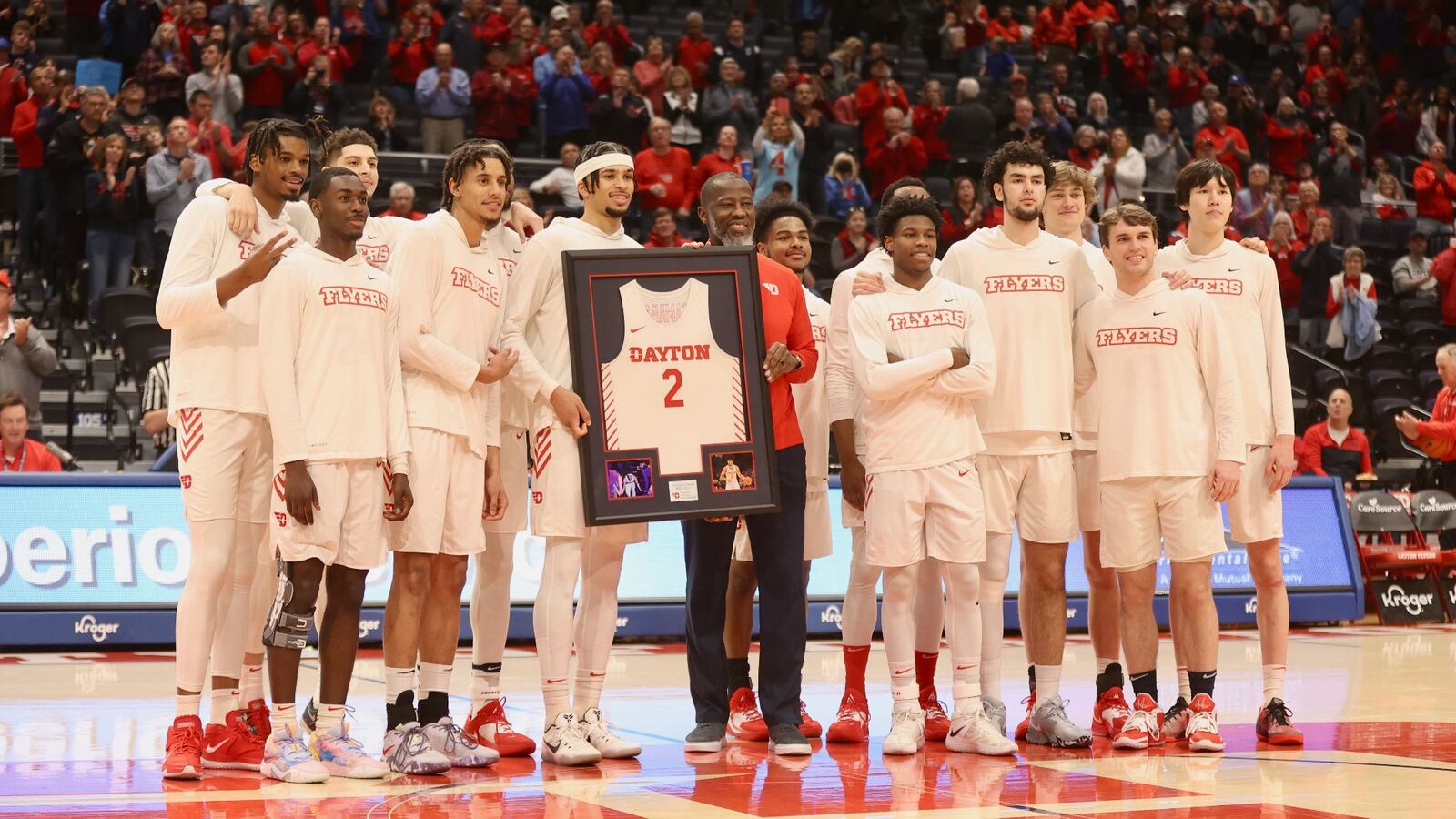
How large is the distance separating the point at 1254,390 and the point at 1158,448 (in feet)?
2.21

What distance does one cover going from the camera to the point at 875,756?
645 cm

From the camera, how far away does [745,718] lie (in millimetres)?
7098

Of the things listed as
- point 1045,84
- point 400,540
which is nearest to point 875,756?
point 400,540

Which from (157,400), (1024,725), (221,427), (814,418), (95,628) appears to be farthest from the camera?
(157,400)

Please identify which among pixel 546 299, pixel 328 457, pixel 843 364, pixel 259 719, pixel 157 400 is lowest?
pixel 259 719

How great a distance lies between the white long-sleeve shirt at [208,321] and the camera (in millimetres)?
5898

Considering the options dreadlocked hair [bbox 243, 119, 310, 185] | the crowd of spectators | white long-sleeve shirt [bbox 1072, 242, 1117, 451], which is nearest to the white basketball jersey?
dreadlocked hair [bbox 243, 119, 310, 185]

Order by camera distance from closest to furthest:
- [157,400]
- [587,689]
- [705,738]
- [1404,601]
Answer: [587,689], [705,738], [157,400], [1404,601]

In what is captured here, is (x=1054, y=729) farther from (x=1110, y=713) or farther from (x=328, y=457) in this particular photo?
(x=328, y=457)

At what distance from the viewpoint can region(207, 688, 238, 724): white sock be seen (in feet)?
20.3

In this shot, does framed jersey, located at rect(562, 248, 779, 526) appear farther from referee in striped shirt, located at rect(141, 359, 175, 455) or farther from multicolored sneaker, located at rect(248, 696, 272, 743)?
referee in striped shirt, located at rect(141, 359, 175, 455)

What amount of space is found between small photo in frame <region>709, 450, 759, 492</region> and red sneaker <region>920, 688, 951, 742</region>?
1372 mm

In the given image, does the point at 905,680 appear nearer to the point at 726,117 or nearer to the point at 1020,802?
the point at 1020,802

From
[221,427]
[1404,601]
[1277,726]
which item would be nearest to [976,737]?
[1277,726]
